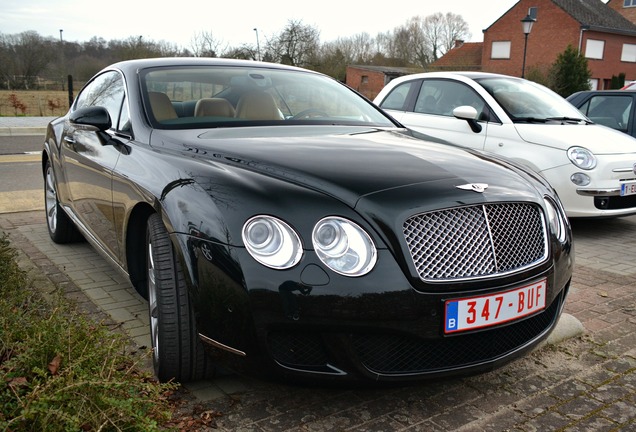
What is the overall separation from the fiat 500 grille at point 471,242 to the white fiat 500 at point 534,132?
13.0ft

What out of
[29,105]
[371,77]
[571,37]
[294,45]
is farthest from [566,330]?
[371,77]

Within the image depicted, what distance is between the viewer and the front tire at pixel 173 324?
8.52 feet

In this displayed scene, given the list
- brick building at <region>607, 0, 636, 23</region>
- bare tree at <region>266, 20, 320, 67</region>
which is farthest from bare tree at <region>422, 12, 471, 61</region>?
bare tree at <region>266, 20, 320, 67</region>

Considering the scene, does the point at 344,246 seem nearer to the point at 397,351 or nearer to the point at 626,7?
the point at 397,351

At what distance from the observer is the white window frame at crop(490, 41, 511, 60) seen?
49.0 m

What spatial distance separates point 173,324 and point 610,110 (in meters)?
8.48

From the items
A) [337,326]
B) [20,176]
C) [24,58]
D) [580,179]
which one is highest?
[24,58]

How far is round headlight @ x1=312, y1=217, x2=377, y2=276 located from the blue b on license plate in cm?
35

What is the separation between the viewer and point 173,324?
2598mm

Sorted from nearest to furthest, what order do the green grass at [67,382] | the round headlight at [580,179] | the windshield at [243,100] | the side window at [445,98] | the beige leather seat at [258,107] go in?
the green grass at [67,382] → the windshield at [243,100] → the beige leather seat at [258,107] → the round headlight at [580,179] → the side window at [445,98]

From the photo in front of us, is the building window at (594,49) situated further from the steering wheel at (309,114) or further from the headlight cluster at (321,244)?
the headlight cluster at (321,244)

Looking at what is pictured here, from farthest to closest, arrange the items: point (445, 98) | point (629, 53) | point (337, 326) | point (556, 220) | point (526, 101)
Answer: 1. point (629, 53)
2. point (445, 98)
3. point (526, 101)
4. point (556, 220)
5. point (337, 326)

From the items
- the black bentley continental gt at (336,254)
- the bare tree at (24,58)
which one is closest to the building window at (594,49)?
the bare tree at (24,58)

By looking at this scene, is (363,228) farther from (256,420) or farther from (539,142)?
(539,142)
